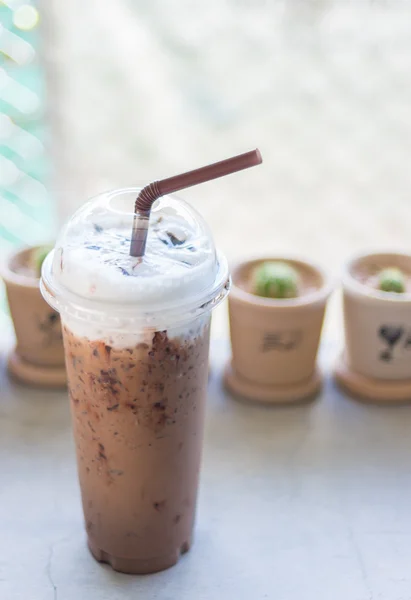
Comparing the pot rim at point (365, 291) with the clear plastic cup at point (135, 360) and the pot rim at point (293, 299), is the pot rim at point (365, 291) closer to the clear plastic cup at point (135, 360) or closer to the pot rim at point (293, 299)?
the pot rim at point (293, 299)

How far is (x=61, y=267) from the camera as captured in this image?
880 millimetres

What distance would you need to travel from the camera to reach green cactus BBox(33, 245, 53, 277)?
141 centimetres

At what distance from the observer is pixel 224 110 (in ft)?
5.73

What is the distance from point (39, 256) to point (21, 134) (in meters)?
A: 0.45

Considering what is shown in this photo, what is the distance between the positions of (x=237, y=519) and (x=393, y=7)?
1198mm

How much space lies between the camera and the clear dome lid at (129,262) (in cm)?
83

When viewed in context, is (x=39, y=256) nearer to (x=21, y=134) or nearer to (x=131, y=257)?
(x=21, y=134)

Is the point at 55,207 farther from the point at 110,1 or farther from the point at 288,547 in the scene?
the point at 288,547

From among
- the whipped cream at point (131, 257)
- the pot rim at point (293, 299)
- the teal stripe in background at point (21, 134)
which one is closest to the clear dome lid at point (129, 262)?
the whipped cream at point (131, 257)

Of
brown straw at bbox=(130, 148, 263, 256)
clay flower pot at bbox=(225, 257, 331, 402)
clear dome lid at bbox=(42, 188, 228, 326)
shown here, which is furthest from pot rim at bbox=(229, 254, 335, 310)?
brown straw at bbox=(130, 148, 263, 256)

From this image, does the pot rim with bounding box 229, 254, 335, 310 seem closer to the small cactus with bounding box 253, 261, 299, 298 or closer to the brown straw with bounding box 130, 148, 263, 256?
the small cactus with bounding box 253, 261, 299, 298

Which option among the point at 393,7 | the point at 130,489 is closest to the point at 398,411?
the point at 130,489

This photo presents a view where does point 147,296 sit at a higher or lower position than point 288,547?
higher

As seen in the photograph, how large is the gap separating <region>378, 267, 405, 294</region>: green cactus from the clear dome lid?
55 cm
